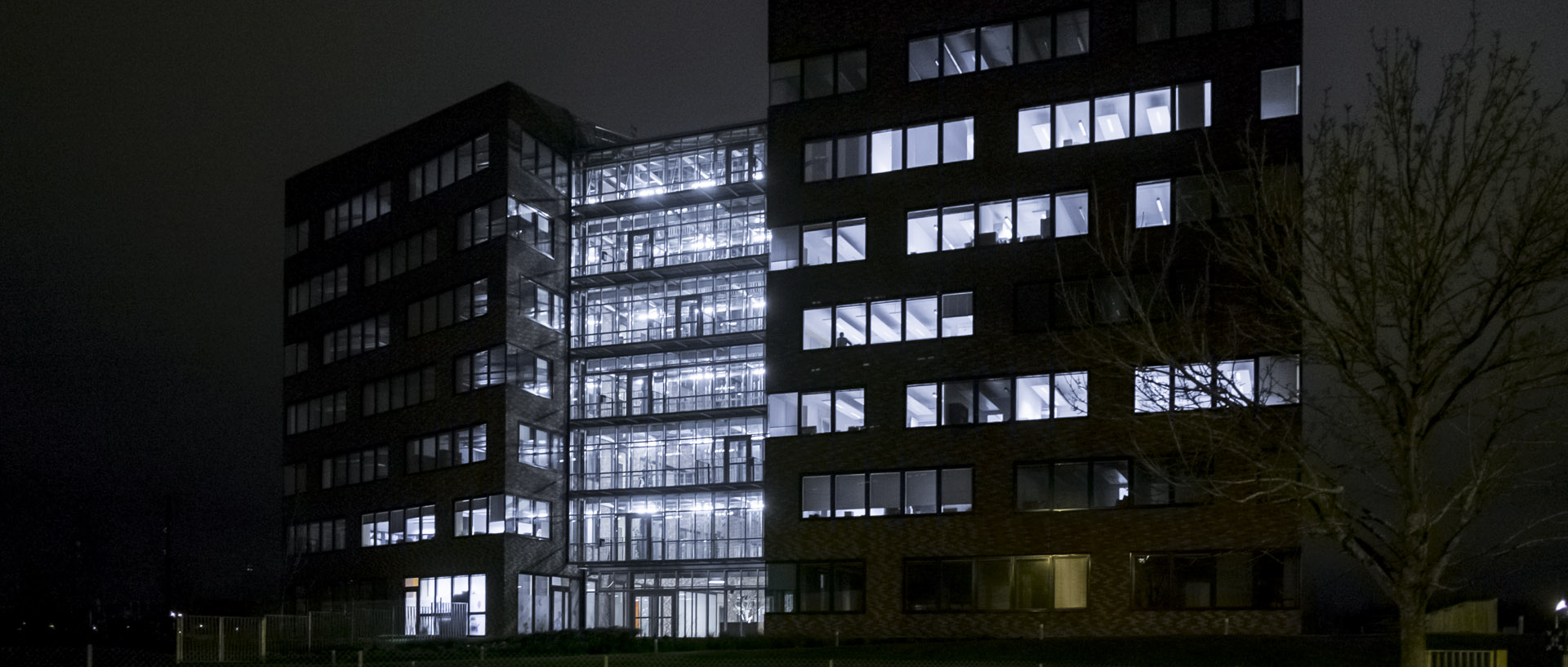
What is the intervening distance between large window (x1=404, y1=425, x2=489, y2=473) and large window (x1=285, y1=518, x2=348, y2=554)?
20.8 ft

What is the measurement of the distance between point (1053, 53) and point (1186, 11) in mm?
3903

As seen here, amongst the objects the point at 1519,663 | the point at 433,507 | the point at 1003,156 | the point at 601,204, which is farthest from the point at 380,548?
the point at 1519,663

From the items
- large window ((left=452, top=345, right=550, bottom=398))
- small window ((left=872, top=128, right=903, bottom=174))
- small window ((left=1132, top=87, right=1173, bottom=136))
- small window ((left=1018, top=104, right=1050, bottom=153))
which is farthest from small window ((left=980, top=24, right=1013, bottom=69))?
large window ((left=452, top=345, right=550, bottom=398))

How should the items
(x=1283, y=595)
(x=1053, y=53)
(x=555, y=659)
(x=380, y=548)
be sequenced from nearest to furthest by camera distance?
1. (x=555, y=659)
2. (x=1283, y=595)
3. (x=1053, y=53)
4. (x=380, y=548)

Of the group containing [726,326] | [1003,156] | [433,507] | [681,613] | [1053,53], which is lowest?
[681,613]

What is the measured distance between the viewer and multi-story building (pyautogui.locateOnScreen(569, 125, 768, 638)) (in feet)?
194

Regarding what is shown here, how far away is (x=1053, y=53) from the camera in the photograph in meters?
44.9

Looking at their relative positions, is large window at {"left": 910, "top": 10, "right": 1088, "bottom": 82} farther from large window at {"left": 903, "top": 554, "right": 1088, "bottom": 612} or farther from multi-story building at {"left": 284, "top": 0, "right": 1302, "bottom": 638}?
large window at {"left": 903, "top": 554, "right": 1088, "bottom": 612}

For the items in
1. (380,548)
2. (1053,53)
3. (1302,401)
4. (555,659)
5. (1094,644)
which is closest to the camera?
(1302,401)

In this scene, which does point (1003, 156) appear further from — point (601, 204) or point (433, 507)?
point (433, 507)

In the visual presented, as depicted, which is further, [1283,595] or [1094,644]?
[1283,595]

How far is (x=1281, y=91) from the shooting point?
4166 cm

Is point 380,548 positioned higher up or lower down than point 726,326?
lower down

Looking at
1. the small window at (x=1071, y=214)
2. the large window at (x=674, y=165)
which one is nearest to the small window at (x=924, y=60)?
the small window at (x=1071, y=214)
